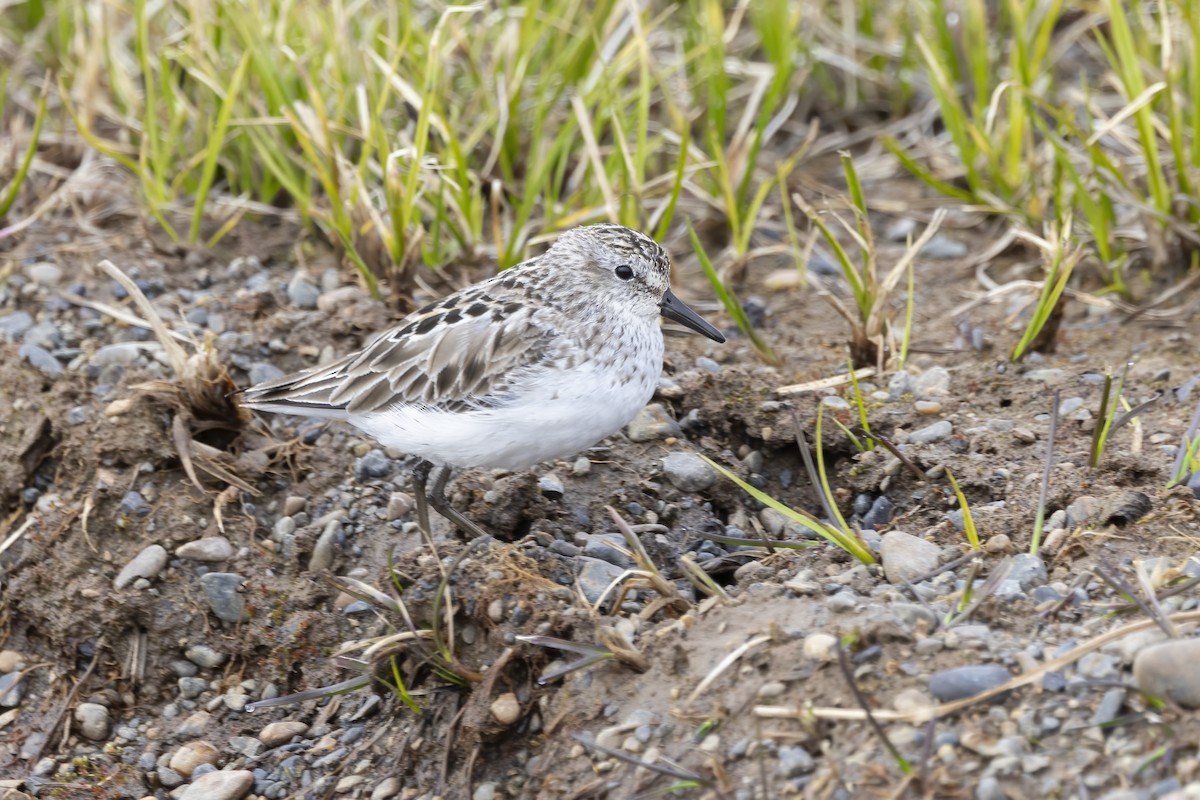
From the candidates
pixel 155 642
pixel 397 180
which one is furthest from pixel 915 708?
pixel 397 180

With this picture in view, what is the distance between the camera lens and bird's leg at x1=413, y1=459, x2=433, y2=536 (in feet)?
15.6

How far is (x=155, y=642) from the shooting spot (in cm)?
489

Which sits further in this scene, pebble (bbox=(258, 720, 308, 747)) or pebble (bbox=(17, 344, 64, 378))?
pebble (bbox=(17, 344, 64, 378))

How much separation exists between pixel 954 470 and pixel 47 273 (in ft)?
13.4

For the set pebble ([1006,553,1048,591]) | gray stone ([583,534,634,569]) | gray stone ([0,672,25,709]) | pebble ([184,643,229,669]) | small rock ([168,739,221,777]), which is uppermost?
pebble ([1006,553,1048,591])

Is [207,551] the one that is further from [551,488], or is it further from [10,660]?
[551,488]

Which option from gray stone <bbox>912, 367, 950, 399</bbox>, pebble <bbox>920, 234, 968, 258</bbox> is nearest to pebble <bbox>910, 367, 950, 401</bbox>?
gray stone <bbox>912, 367, 950, 399</bbox>

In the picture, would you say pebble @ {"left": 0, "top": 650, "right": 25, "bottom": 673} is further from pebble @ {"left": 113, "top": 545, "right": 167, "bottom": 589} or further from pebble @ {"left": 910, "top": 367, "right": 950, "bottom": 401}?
pebble @ {"left": 910, "top": 367, "right": 950, "bottom": 401}

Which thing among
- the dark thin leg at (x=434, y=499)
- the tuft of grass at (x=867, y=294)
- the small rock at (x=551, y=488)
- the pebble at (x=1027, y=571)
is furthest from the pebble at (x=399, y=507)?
the pebble at (x=1027, y=571)

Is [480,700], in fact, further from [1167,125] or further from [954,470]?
[1167,125]

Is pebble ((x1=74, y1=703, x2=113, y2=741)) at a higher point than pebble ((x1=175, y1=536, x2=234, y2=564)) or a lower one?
lower

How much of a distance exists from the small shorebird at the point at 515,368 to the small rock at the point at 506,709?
799 millimetres

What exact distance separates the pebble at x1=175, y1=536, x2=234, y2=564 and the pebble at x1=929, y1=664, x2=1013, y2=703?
105 inches

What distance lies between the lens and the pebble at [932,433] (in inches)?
190
